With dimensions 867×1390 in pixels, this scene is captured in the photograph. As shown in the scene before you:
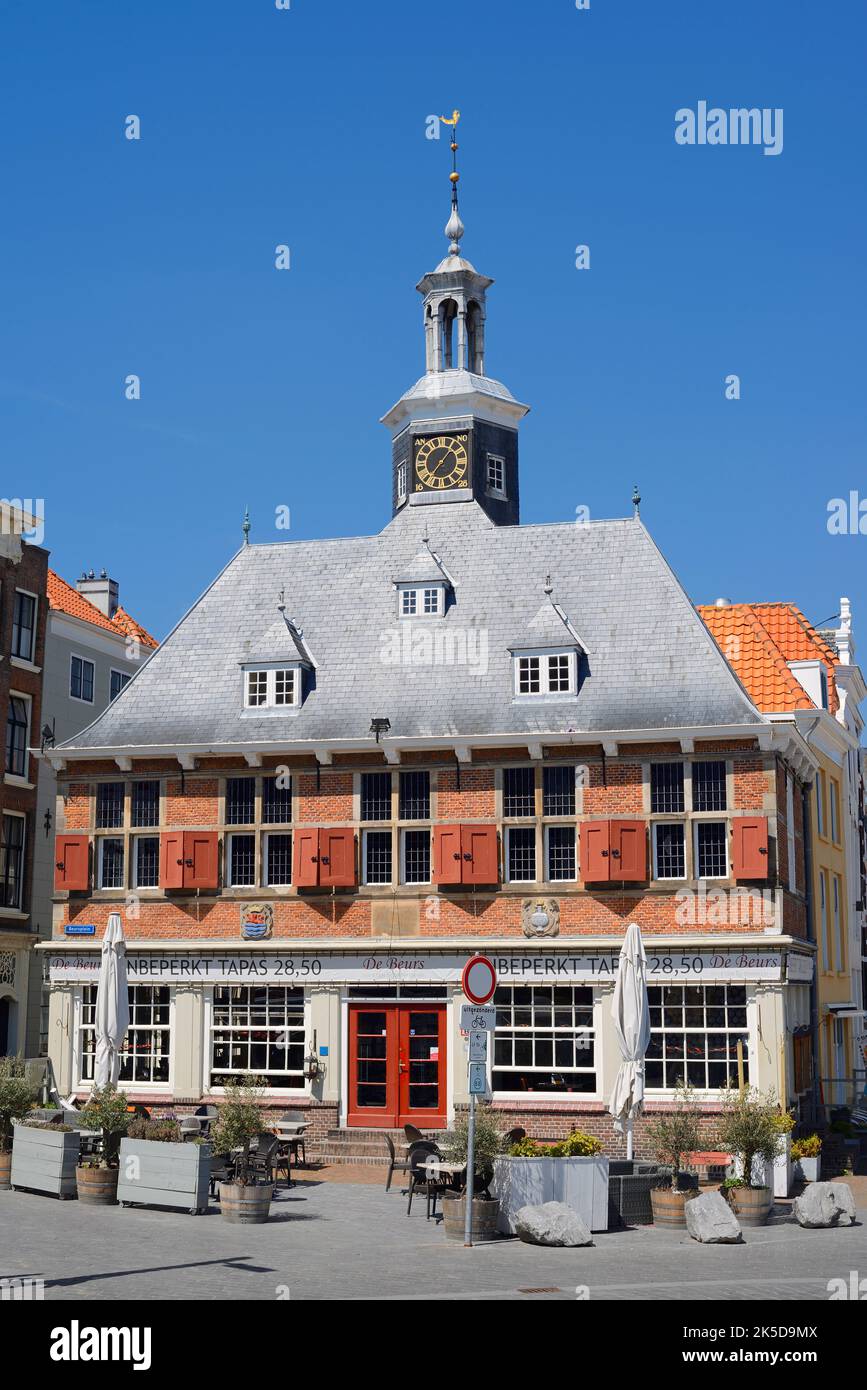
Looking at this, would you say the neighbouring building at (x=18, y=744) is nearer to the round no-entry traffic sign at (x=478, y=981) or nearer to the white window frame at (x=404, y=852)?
the white window frame at (x=404, y=852)

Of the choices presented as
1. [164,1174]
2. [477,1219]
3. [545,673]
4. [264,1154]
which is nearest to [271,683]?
[545,673]

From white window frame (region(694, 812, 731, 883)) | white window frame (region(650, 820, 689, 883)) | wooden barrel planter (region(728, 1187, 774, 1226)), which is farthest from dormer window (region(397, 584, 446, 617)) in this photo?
wooden barrel planter (region(728, 1187, 774, 1226))

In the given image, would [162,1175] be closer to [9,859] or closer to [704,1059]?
[704,1059]

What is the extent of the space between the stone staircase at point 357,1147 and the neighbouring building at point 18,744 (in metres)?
11.3

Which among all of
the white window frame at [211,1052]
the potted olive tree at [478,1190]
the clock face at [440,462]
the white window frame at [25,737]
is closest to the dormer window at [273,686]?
the white window frame at [211,1052]

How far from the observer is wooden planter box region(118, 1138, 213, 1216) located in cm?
1978

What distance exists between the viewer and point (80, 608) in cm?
4381

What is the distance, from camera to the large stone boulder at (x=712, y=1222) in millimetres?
18078

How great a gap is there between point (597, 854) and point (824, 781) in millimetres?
10833

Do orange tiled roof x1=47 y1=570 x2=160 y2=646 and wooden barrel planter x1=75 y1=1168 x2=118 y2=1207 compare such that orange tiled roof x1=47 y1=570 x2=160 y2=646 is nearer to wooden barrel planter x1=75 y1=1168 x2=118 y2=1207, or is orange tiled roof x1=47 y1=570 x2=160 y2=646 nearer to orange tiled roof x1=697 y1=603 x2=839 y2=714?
orange tiled roof x1=697 y1=603 x2=839 y2=714

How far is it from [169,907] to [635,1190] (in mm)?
13545

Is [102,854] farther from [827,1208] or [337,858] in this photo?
[827,1208]

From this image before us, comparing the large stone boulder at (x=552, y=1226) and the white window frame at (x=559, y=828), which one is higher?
the white window frame at (x=559, y=828)
